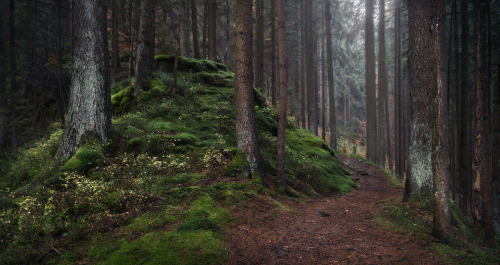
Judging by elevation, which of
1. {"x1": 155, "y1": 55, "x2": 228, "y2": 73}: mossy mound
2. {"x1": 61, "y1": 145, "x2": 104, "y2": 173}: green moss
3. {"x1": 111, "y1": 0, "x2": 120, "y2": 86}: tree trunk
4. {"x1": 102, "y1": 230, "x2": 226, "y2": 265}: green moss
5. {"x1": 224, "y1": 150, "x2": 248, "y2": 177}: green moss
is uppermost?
{"x1": 111, "y1": 0, "x2": 120, "y2": 86}: tree trunk

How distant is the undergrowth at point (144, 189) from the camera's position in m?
4.07

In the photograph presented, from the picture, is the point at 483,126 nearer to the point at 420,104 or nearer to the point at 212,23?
the point at 420,104

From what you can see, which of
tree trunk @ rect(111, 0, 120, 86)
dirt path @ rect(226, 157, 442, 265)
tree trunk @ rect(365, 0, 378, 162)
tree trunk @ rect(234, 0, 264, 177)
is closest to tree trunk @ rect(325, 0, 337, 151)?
tree trunk @ rect(365, 0, 378, 162)

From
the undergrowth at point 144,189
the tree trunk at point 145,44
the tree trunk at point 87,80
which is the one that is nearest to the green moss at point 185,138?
the undergrowth at point 144,189

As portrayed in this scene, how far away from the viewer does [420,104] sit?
24.3 feet

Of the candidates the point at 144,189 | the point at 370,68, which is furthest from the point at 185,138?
the point at 370,68

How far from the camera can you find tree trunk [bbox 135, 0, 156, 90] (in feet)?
36.8

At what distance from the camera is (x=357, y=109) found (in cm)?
4712

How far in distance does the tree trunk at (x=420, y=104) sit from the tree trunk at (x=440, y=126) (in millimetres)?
2252

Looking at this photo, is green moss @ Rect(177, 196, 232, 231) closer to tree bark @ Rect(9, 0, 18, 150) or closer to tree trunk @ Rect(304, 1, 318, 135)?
tree bark @ Rect(9, 0, 18, 150)

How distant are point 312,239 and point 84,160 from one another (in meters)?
5.48

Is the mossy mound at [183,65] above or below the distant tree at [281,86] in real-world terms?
above

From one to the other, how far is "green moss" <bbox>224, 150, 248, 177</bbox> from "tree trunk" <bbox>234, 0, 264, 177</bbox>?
5.5 inches

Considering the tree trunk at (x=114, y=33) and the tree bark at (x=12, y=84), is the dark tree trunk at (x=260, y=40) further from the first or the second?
the tree bark at (x=12, y=84)
